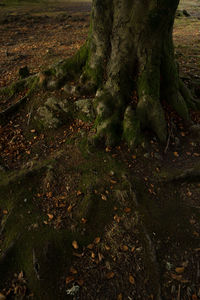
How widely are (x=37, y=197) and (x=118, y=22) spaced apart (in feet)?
13.5

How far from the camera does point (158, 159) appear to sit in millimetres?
4703

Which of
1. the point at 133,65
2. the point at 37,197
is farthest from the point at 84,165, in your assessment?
the point at 133,65

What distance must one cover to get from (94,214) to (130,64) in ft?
11.3

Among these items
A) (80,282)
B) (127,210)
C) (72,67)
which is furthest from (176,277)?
(72,67)

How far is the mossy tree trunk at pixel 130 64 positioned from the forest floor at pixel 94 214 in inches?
17.0

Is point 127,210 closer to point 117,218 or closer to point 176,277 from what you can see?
point 117,218

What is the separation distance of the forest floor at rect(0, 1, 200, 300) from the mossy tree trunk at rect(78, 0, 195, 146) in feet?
1.41

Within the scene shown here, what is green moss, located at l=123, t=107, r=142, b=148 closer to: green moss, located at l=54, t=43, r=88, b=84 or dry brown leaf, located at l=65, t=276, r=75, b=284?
green moss, located at l=54, t=43, r=88, b=84

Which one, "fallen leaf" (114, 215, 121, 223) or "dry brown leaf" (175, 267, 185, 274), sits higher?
"fallen leaf" (114, 215, 121, 223)

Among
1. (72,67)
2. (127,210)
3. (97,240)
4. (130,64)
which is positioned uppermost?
(130,64)

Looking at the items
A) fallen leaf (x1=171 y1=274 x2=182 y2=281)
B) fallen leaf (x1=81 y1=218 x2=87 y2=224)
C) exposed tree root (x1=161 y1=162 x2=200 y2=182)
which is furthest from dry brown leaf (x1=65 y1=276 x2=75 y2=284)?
exposed tree root (x1=161 y1=162 x2=200 y2=182)

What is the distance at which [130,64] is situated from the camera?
490cm

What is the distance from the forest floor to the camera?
321cm

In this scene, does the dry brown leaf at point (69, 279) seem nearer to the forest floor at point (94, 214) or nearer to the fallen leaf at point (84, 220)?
the forest floor at point (94, 214)
